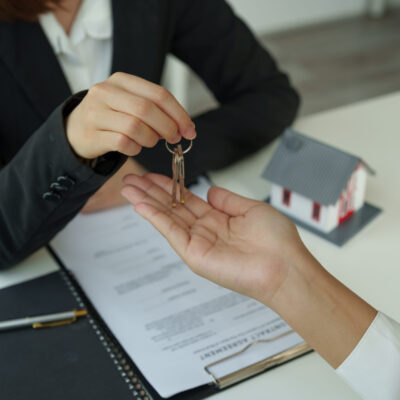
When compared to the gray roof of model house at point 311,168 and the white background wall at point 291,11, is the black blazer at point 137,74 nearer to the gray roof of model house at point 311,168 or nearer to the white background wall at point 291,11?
the gray roof of model house at point 311,168

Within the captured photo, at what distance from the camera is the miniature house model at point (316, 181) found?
39.0 inches

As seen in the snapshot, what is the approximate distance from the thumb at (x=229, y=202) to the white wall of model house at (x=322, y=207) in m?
0.20

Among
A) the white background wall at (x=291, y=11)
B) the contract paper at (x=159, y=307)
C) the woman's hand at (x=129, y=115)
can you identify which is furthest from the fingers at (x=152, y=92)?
the white background wall at (x=291, y=11)

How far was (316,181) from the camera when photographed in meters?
1.01

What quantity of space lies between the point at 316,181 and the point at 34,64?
0.60m

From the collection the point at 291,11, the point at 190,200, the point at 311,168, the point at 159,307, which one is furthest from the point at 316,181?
the point at 291,11

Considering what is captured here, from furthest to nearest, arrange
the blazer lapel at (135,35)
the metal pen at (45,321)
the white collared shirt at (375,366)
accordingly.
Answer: the blazer lapel at (135,35) → the metal pen at (45,321) → the white collared shirt at (375,366)

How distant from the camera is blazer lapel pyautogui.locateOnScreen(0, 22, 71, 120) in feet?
3.55

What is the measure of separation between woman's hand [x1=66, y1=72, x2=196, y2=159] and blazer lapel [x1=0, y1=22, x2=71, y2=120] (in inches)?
16.0

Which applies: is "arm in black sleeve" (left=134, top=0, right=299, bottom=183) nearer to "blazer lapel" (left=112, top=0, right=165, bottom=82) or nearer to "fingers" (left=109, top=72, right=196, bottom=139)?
"blazer lapel" (left=112, top=0, right=165, bottom=82)

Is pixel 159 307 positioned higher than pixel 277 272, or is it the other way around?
pixel 277 272

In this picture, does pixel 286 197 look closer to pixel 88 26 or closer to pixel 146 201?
pixel 146 201

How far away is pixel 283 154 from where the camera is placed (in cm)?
105

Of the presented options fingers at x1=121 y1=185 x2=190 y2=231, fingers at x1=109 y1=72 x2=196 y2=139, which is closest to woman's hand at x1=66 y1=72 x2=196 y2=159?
fingers at x1=109 y1=72 x2=196 y2=139
